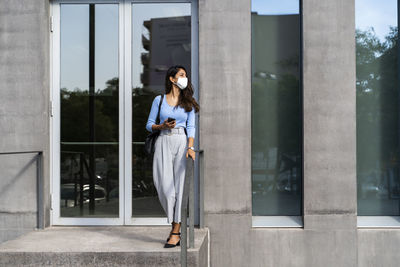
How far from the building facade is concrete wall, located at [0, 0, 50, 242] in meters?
0.02

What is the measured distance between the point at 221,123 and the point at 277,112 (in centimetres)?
78

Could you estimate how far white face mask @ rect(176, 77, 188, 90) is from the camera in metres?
4.56

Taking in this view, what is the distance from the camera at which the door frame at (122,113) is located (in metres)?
5.90

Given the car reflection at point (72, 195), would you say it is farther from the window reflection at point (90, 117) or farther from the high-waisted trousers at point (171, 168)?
the high-waisted trousers at point (171, 168)

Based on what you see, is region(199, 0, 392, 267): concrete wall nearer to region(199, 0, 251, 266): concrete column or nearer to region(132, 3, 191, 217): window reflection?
region(199, 0, 251, 266): concrete column

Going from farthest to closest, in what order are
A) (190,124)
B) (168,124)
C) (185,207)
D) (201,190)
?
(201,190) → (190,124) → (168,124) → (185,207)

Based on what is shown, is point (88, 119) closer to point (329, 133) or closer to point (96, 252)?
point (96, 252)

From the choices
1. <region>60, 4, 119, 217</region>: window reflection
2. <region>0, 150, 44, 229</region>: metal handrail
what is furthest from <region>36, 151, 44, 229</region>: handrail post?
<region>60, 4, 119, 217</region>: window reflection

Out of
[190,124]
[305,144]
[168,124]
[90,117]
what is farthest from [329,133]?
[90,117]

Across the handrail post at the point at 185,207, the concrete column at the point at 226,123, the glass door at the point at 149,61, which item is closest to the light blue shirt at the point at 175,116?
the handrail post at the point at 185,207

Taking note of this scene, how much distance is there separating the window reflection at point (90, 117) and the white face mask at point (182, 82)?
5.40 ft

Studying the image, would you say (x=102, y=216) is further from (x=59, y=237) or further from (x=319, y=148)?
(x=319, y=148)

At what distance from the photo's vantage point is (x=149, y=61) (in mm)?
5988

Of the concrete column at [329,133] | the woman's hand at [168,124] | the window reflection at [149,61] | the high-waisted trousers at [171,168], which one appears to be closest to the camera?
the woman's hand at [168,124]
